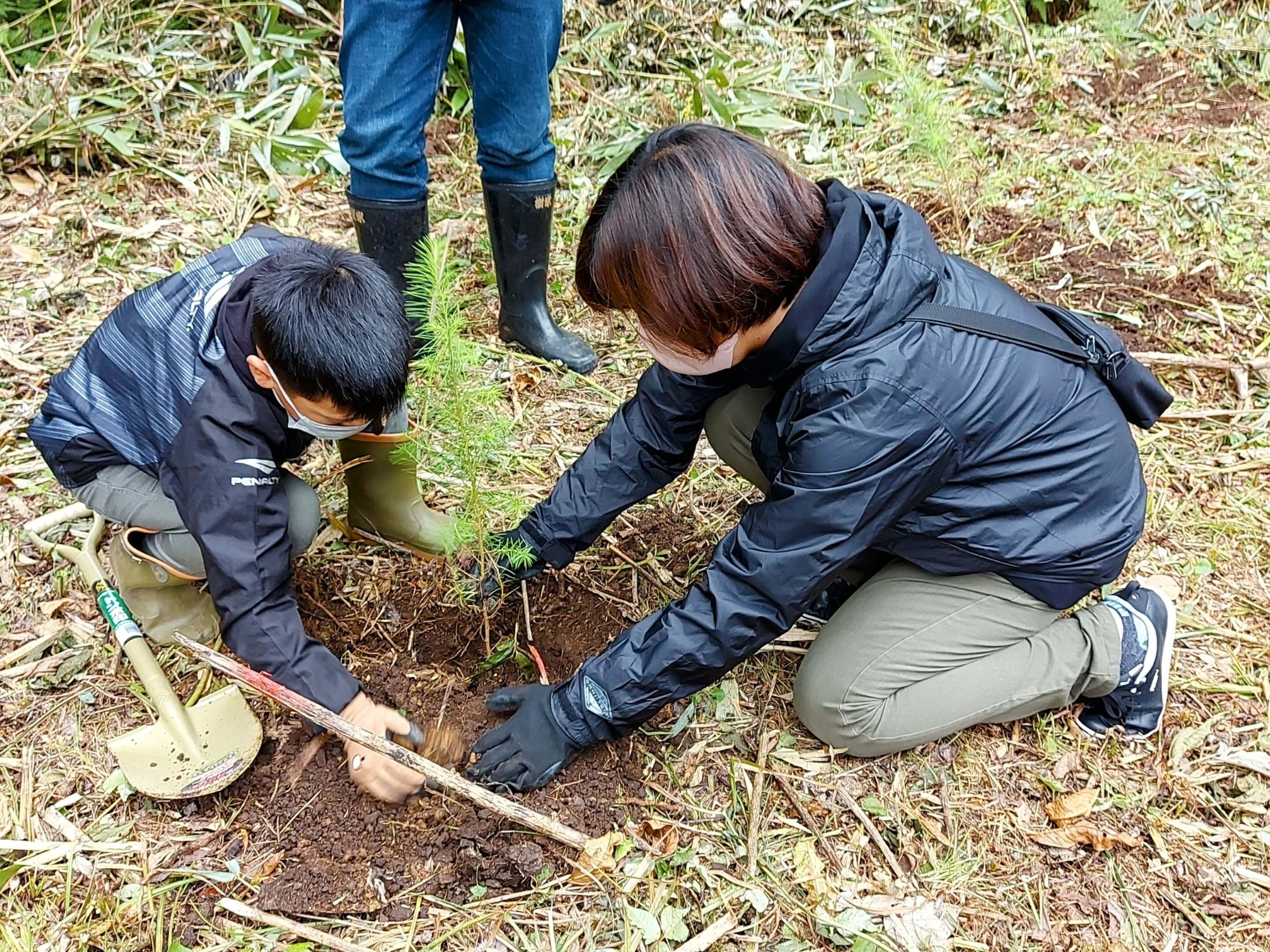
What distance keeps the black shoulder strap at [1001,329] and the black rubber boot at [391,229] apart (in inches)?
66.9

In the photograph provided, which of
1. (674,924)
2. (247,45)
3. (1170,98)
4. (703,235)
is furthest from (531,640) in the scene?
(1170,98)

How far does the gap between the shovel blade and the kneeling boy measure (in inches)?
9.6

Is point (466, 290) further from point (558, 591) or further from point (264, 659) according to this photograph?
point (264, 659)

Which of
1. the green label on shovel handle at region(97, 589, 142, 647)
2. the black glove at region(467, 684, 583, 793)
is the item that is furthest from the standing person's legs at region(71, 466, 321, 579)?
the black glove at region(467, 684, 583, 793)

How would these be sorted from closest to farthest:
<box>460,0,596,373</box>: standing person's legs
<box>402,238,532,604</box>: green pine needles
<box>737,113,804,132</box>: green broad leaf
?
1. <box>402,238,532,604</box>: green pine needles
2. <box>460,0,596,373</box>: standing person's legs
3. <box>737,113,804,132</box>: green broad leaf

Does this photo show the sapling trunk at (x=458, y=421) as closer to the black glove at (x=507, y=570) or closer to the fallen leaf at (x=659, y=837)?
the black glove at (x=507, y=570)

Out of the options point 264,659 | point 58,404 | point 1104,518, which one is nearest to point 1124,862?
point 1104,518

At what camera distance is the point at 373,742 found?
70.3 inches

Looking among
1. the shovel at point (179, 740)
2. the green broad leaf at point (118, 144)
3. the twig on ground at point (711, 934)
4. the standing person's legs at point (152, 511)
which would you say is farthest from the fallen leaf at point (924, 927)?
the green broad leaf at point (118, 144)

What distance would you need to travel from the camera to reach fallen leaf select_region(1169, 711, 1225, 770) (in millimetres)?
2283

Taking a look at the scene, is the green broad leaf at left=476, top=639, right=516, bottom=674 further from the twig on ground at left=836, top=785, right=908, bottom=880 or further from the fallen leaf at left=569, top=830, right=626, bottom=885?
the twig on ground at left=836, top=785, right=908, bottom=880

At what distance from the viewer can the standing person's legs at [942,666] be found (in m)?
2.20

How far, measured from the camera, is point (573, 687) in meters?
2.00

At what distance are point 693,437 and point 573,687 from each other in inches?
29.9
